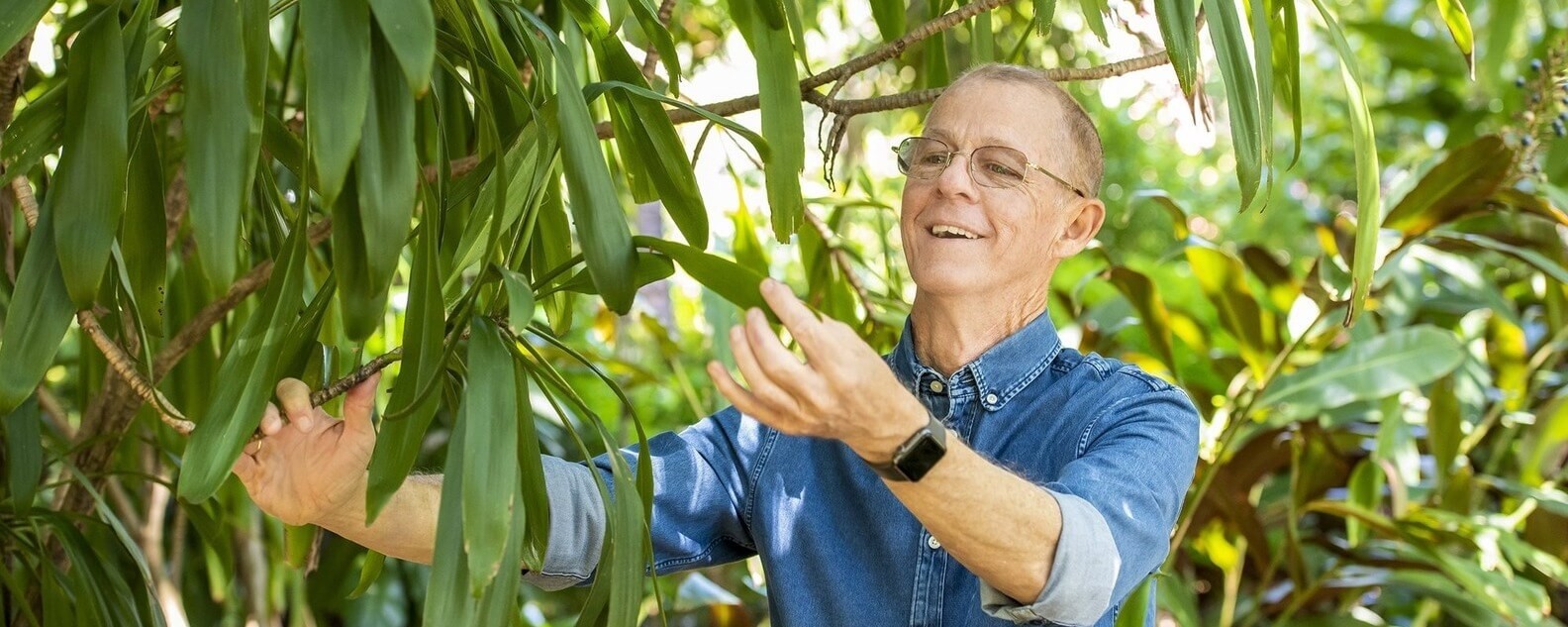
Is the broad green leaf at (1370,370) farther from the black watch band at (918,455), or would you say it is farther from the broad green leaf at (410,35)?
the broad green leaf at (410,35)

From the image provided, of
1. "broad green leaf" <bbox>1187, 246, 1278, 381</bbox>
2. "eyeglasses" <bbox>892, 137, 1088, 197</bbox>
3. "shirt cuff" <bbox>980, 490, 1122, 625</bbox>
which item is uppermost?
"eyeglasses" <bbox>892, 137, 1088, 197</bbox>

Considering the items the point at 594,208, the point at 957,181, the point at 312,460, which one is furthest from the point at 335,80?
the point at 957,181

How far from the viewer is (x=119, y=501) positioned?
150 centimetres

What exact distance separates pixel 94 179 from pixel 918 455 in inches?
17.0

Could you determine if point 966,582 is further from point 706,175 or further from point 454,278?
point 706,175

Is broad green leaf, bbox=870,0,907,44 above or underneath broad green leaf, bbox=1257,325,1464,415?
above

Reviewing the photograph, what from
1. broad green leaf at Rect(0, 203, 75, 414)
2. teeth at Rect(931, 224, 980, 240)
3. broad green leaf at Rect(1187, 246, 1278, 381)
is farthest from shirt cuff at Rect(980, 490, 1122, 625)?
broad green leaf at Rect(1187, 246, 1278, 381)

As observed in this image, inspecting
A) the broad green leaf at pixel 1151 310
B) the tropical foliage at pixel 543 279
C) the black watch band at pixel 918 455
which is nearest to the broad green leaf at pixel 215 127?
the tropical foliage at pixel 543 279

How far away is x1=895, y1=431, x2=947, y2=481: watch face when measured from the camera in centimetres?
71

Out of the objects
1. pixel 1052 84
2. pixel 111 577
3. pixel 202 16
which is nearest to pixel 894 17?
pixel 1052 84

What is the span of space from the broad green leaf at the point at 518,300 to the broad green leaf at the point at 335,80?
101mm

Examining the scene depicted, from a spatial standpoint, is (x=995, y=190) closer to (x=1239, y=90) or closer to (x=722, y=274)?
(x=1239, y=90)

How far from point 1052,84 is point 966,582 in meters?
0.40

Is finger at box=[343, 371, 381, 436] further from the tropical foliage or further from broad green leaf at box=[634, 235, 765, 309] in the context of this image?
broad green leaf at box=[634, 235, 765, 309]
